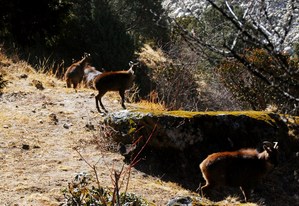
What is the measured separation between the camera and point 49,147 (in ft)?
25.8

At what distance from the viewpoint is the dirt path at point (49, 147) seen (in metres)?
6.23

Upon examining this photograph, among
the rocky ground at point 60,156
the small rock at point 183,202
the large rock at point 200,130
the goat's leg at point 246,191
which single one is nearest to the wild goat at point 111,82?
the rocky ground at point 60,156

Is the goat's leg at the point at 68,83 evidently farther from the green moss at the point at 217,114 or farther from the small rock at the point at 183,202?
the small rock at the point at 183,202

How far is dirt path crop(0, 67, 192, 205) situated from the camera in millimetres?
6227

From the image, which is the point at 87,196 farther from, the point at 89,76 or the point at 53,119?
the point at 89,76

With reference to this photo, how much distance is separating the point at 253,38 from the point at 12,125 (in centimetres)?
629

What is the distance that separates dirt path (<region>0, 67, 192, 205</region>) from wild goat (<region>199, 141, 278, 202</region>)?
0.51 meters

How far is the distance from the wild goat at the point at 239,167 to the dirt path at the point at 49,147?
0.51 metres

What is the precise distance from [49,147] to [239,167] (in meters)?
2.91

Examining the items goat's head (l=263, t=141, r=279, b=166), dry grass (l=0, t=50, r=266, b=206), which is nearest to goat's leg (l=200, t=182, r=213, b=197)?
dry grass (l=0, t=50, r=266, b=206)

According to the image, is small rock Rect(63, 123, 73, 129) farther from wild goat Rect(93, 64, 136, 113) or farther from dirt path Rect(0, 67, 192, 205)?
wild goat Rect(93, 64, 136, 113)

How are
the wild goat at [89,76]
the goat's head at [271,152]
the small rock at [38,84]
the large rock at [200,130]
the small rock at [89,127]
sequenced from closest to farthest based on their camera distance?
1. the goat's head at [271,152]
2. the large rock at [200,130]
3. the small rock at [89,127]
4. the small rock at [38,84]
5. the wild goat at [89,76]

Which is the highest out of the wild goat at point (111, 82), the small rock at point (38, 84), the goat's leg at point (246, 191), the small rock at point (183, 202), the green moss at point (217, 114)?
the wild goat at point (111, 82)

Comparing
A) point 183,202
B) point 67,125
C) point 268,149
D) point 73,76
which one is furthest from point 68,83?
point 183,202
